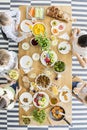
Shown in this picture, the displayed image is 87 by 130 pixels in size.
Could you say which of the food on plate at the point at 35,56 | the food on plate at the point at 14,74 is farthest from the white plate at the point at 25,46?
the food on plate at the point at 14,74

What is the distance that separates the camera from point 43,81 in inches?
133

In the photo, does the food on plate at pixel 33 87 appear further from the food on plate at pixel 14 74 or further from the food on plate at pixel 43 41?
the food on plate at pixel 43 41

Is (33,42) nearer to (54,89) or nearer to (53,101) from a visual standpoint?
A: (54,89)

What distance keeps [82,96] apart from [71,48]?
614 mm

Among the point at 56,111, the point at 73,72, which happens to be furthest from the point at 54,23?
the point at 56,111

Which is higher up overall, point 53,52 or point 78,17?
point 78,17

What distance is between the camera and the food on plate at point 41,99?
338cm

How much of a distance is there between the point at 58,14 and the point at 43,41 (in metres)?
0.38

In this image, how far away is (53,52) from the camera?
340 cm

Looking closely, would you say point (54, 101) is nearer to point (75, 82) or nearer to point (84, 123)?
point (75, 82)

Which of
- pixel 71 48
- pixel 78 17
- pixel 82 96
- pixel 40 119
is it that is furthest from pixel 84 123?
pixel 78 17

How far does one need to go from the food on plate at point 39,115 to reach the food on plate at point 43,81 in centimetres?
29

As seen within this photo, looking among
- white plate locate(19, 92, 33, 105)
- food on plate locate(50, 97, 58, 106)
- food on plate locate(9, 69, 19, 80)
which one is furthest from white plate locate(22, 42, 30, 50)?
food on plate locate(50, 97, 58, 106)

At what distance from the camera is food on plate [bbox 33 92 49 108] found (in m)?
3.38
